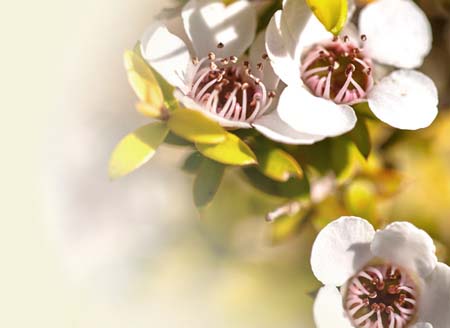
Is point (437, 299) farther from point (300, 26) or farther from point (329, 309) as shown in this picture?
point (300, 26)

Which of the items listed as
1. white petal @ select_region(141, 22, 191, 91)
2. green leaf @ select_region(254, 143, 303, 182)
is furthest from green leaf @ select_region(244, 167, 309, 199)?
white petal @ select_region(141, 22, 191, 91)

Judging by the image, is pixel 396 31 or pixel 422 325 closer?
pixel 422 325

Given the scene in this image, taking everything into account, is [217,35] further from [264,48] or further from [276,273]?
[276,273]

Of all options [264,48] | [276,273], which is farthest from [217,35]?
[276,273]

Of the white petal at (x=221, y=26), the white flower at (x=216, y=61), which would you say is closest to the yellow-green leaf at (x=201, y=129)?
the white flower at (x=216, y=61)

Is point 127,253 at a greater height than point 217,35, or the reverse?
point 217,35

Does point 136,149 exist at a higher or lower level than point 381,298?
higher

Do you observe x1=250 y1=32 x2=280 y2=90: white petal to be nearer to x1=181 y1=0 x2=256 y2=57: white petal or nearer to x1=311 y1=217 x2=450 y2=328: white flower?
x1=181 y1=0 x2=256 y2=57: white petal

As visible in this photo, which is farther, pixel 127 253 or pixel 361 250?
pixel 127 253

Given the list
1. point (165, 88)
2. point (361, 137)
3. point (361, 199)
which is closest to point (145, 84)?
point (165, 88)
